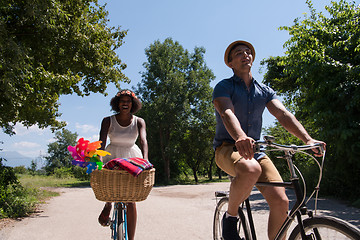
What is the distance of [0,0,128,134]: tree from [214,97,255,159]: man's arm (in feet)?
22.6

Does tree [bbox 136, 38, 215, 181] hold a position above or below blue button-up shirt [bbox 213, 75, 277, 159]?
above

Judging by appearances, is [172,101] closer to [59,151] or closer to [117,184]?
[117,184]

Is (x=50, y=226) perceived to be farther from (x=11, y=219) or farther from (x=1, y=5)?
(x=1, y=5)

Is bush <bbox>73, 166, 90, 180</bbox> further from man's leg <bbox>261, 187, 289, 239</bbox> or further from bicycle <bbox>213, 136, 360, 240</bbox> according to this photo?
bicycle <bbox>213, 136, 360, 240</bbox>

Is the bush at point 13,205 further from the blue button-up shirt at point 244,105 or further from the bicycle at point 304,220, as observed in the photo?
the bicycle at point 304,220

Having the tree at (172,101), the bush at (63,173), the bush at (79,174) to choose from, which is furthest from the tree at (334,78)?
the bush at (63,173)

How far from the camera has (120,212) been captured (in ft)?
12.0

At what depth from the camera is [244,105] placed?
292 cm

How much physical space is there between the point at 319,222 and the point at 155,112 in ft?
99.8

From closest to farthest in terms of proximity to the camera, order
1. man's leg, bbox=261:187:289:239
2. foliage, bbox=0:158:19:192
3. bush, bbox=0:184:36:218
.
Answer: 1. man's leg, bbox=261:187:289:239
2. bush, bbox=0:184:36:218
3. foliage, bbox=0:158:19:192

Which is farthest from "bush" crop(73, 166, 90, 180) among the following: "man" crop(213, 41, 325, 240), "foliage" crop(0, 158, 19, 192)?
"man" crop(213, 41, 325, 240)

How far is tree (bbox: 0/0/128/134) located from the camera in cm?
824

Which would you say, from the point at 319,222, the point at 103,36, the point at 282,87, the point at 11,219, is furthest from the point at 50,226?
the point at 282,87

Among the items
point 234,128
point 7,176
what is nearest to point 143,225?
point 234,128
